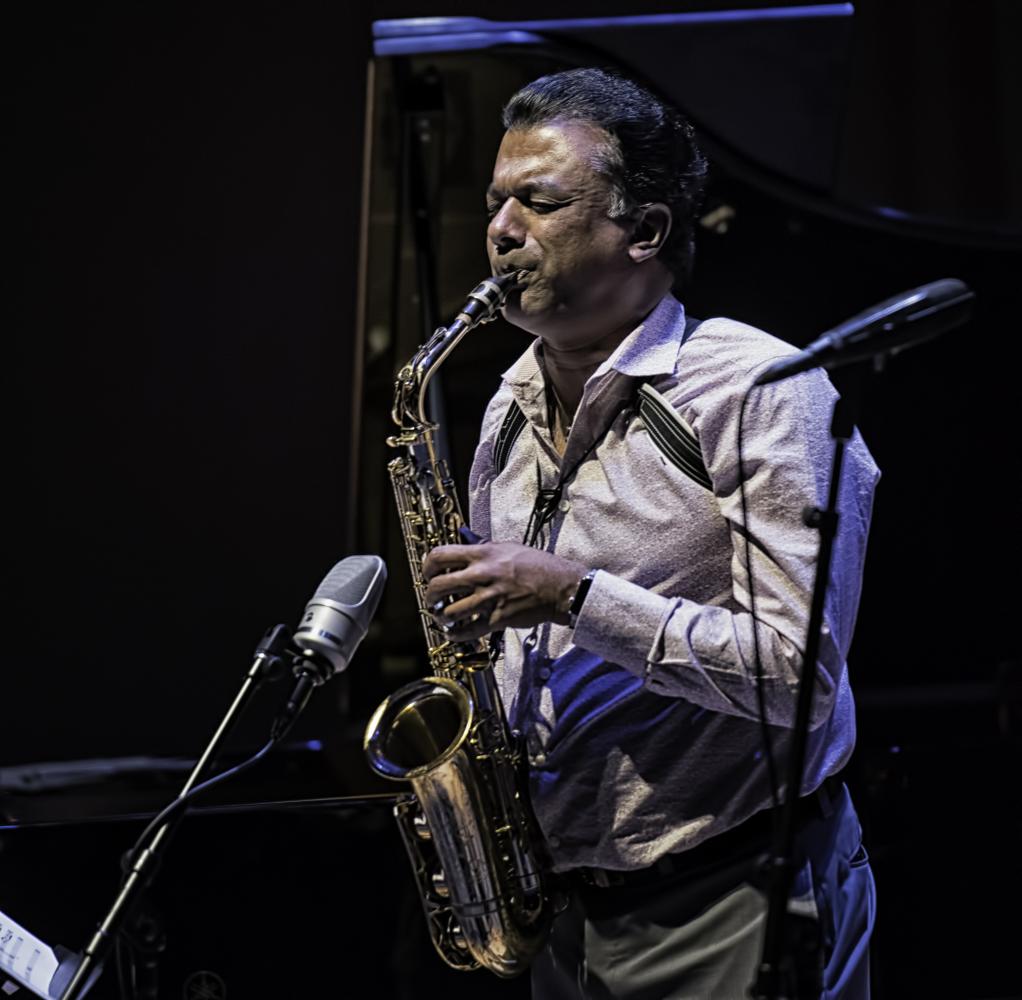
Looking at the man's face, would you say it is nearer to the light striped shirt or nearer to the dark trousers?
the light striped shirt

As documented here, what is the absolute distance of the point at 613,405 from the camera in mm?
1917

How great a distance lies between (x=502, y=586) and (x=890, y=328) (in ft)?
1.95

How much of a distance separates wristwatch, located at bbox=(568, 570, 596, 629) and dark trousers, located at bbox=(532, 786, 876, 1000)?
367mm

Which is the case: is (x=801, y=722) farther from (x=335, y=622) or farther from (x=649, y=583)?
(x=335, y=622)

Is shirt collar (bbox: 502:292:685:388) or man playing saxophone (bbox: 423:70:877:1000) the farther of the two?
shirt collar (bbox: 502:292:685:388)

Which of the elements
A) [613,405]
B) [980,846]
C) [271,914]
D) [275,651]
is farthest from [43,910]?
[980,846]

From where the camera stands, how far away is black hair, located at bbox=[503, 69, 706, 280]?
1963mm

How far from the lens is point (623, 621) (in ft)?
5.60

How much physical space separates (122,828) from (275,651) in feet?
3.89

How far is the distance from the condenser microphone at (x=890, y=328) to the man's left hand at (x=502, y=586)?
1.40 ft

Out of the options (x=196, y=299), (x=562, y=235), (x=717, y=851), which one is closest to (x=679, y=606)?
(x=717, y=851)

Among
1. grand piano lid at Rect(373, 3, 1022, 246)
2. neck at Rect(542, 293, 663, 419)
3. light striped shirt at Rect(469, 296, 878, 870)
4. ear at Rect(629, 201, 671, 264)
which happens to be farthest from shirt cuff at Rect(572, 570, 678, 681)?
grand piano lid at Rect(373, 3, 1022, 246)

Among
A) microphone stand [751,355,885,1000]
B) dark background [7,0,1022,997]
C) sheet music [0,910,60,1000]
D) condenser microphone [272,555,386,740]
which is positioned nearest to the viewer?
microphone stand [751,355,885,1000]

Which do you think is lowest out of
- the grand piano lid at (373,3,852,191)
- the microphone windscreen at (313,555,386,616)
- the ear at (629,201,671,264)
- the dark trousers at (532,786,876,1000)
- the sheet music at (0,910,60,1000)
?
the sheet music at (0,910,60,1000)
